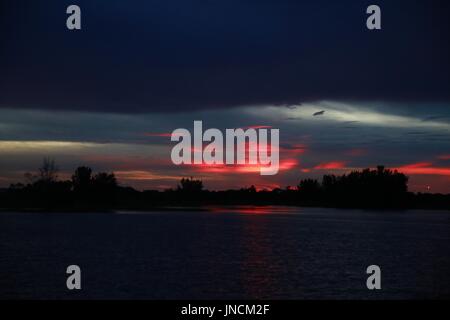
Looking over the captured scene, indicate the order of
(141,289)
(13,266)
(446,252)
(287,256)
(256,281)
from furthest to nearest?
(446,252) → (287,256) → (13,266) → (256,281) → (141,289)

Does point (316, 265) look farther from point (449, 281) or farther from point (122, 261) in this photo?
point (122, 261)

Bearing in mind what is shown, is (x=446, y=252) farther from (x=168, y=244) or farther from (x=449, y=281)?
(x=168, y=244)

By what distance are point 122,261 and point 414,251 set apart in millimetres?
38074

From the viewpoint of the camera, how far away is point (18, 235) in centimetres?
9094

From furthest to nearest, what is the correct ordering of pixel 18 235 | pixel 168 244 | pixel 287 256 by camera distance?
pixel 18 235
pixel 168 244
pixel 287 256
